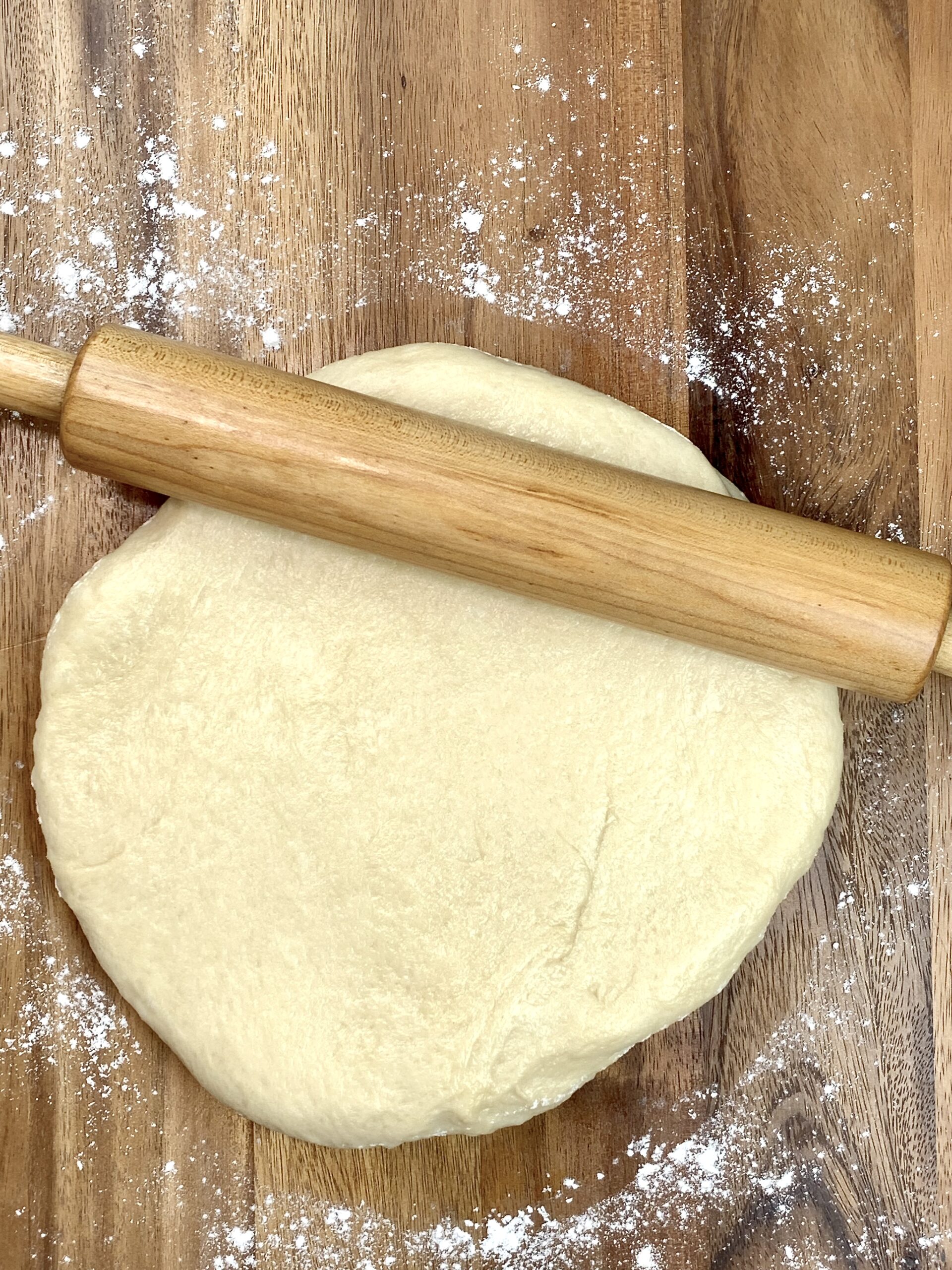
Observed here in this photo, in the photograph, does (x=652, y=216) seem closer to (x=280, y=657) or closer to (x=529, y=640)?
(x=529, y=640)

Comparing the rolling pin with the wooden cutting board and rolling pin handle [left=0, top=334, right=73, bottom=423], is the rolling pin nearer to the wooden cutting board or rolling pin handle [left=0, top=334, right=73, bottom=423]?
rolling pin handle [left=0, top=334, right=73, bottom=423]

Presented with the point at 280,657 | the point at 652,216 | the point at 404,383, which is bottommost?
the point at 280,657

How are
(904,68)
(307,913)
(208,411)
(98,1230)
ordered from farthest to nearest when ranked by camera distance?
(904,68) → (98,1230) → (307,913) → (208,411)

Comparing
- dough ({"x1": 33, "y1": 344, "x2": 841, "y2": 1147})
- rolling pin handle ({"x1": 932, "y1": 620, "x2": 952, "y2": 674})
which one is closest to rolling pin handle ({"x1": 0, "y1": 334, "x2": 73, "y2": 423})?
dough ({"x1": 33, "y1": 344, "x2": 841, "y2": 1147})

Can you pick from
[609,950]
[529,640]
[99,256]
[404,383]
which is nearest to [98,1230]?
[609,950]

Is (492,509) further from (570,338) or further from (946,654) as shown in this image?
(946,654)

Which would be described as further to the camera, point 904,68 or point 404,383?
point 904,68
